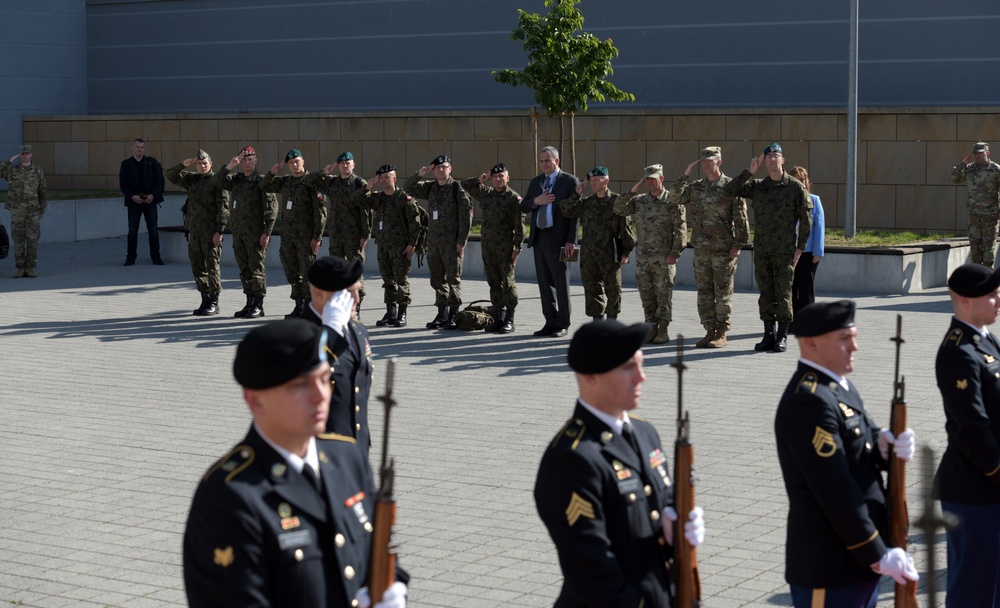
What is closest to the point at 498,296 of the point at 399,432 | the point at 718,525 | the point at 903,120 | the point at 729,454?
the point at 399,432

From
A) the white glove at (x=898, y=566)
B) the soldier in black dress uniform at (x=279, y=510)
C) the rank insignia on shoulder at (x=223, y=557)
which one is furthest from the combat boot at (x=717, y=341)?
the rank insignia on shoulder at (x=223, y=557)

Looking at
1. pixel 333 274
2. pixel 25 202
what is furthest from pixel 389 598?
pixel 25 202

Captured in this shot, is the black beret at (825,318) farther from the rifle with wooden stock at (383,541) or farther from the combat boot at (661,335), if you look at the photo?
the combat boot at (661,335)

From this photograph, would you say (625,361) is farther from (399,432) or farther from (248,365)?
(399,432)

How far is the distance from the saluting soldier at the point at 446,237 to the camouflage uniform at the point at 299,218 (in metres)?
1.56

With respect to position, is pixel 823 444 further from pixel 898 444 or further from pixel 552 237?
pixel 552 237

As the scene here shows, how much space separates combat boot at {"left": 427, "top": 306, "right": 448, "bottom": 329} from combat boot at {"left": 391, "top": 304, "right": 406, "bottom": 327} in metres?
0.37

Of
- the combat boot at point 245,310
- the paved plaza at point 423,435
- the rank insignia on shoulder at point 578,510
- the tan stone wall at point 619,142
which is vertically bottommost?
the paved plaza at point 423,435

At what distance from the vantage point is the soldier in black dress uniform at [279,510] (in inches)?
144

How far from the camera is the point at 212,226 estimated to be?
1867 cm

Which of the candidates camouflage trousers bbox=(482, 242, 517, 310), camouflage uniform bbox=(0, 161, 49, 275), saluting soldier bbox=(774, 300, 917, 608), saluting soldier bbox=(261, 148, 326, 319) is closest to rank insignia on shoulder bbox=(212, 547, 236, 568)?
saluting soldier bbox=(774, 300, 917, 608)

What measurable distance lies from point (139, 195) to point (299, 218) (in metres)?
7.81

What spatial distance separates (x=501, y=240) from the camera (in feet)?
55.7

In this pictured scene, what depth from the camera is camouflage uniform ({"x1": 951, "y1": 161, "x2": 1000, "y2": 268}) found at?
2014cm
